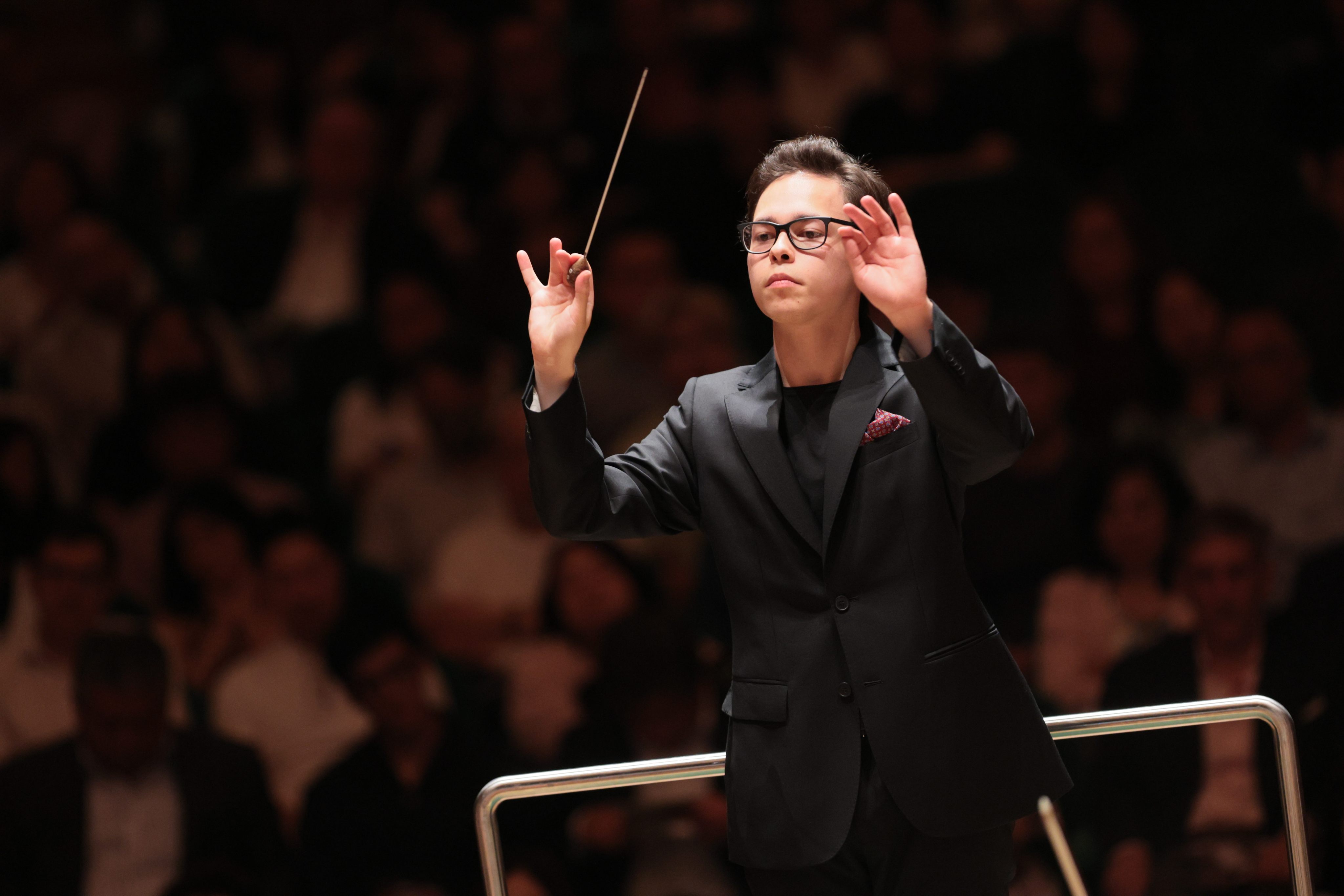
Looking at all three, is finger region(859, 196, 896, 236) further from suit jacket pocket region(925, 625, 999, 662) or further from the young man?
suit jacket pocket region(925, 625, 999, 662)

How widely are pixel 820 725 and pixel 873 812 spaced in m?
0.11

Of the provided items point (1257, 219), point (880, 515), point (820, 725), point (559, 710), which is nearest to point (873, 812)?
point (820, 725)

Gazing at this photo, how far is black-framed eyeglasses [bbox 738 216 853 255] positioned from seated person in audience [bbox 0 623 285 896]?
240cm

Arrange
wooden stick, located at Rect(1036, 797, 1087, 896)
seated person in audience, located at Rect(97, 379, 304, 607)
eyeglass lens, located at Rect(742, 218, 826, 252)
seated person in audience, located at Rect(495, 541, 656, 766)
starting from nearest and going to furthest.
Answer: eyeglass lens, located at Rect(742, 218, 826, 252), wooden stick, located at Rect(1036, 797, 1087, 896), seated person in audience, located at Rect(495, 541, 656, 766), seated person in audience, located at Rect(97, 379, 304, 607)

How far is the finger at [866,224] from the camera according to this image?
158 centimetres

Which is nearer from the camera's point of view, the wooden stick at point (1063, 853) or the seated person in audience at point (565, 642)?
the wooden stick at point (1063, 853)

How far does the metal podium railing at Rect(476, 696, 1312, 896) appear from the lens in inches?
76.5

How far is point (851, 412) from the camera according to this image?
5.52 feet

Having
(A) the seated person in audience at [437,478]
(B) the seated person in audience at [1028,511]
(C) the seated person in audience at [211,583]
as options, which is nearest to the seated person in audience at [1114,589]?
(B) the seated person in audience at [1028,511]

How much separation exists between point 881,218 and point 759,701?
1.78ft

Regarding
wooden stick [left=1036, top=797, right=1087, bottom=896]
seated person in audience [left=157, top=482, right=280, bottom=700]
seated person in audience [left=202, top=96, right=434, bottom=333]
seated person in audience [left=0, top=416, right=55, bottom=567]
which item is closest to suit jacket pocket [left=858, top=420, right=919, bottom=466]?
wooden stick [left=1036, top=797, right=1087, bottom=896]

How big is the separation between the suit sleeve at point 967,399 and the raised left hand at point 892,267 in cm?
2

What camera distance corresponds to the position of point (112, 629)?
3.79 metres

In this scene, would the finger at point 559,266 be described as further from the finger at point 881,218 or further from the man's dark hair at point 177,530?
the man's dark hair at point 177,530
